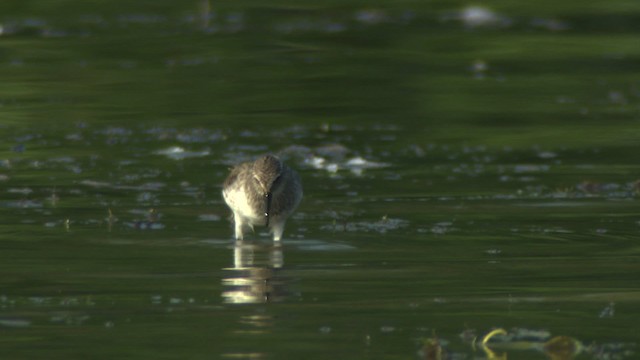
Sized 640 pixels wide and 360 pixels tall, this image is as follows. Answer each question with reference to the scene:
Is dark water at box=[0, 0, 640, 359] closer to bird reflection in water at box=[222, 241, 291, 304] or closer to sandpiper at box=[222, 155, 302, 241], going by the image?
bird reflection in water at box=[222, 241, 291, 304]

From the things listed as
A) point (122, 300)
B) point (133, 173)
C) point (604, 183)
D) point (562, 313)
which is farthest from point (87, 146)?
point (562, 313)

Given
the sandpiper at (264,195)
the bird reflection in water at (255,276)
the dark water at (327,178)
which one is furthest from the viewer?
the sandpiper at (264,195)

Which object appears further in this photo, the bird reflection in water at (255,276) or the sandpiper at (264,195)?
the sandpiper at (264,195)

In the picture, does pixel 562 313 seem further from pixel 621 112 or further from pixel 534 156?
pixel 621 112

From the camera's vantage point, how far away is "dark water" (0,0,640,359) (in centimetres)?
936

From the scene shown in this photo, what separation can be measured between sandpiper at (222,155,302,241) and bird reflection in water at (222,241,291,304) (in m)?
0.35

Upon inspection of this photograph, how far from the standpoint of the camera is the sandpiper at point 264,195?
1350 cm

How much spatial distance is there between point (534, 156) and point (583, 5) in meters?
11.8

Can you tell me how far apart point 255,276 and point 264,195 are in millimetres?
2393

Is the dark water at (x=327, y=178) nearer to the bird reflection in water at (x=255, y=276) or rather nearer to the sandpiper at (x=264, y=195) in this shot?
the bird reflection in water at (x=255, y=276)

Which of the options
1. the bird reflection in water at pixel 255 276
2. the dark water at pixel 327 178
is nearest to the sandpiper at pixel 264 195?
the dark water at pixel 327 178

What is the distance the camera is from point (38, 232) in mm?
13227

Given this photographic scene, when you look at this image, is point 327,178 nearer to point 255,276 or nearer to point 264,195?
point 264,195

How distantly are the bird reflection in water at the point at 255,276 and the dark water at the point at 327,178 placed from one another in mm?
37
